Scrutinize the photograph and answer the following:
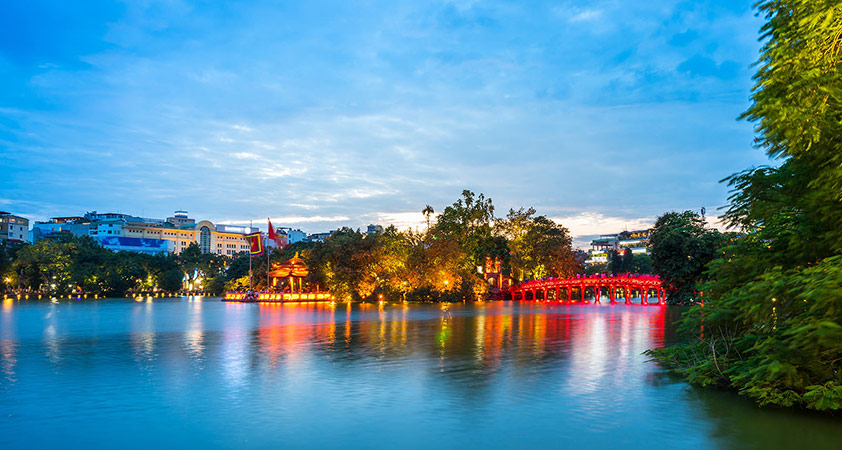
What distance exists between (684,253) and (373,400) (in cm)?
3868

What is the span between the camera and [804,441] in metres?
10.4

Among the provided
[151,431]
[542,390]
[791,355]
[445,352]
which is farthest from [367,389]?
[791,355]

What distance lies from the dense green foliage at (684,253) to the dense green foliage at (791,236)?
32.6 meters

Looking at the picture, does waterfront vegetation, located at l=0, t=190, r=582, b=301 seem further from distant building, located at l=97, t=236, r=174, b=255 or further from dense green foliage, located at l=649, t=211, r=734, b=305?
distant building, located at l=97, t=236, r=174, b=255

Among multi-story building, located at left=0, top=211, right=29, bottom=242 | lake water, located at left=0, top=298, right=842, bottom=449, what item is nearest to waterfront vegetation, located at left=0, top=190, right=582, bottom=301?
lake water, located at left=0, top=298, right=842, bottom=449

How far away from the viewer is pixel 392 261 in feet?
247

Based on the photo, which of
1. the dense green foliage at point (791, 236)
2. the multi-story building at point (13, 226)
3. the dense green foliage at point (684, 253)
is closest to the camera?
the dense green foliage at point (791, 236)

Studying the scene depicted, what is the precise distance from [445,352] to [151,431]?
12800mm

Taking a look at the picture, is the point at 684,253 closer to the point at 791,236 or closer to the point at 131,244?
the point at 791,236

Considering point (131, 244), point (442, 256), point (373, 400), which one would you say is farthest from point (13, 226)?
point (373, 400)

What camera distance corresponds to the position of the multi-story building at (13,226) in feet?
533

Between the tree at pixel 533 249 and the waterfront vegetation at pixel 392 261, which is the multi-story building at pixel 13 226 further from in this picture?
the tree at pixel 533 249

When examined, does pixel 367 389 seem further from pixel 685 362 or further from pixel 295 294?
pixel 295 294

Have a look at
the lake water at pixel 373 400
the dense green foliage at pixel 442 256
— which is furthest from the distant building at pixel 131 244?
the lake water at pixel 373 400
